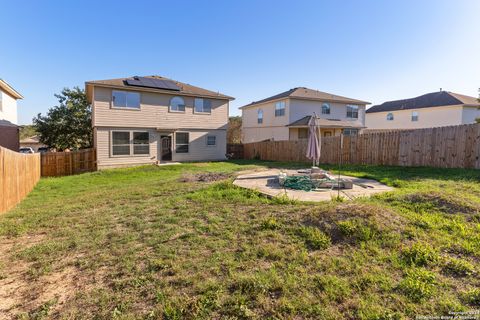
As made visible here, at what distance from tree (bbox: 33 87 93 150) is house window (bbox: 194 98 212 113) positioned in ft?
38.5

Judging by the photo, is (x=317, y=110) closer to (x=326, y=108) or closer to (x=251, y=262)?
(x=326, y=108)

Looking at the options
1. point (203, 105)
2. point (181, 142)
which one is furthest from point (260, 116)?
point (181, 142)

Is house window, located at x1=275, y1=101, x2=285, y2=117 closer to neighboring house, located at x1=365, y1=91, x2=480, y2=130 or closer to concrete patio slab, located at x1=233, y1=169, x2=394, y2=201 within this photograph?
concrete patio slab, located at x1=233, y1=169, x2=394, y2=201

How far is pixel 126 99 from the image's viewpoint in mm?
16422

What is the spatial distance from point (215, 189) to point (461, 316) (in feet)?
19.1

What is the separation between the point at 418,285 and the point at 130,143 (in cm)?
1712

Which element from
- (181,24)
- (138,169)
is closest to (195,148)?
(138,169)

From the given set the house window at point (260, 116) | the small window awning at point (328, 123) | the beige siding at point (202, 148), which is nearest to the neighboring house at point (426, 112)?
the small window awning at point (328, 123)

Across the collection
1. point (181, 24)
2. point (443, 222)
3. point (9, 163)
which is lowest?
point (443, 222)

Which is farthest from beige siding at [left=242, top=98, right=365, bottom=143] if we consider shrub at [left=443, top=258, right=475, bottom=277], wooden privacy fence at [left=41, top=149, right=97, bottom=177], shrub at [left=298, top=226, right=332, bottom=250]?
shrub at [left=443, top=258, right=475, bottom=277]

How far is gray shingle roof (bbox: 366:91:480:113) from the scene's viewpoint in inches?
1068

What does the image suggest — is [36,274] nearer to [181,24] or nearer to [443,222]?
[443,222]

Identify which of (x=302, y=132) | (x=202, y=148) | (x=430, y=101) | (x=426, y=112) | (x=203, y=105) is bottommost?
(x=202, y=148)

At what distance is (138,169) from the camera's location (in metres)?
15.2
